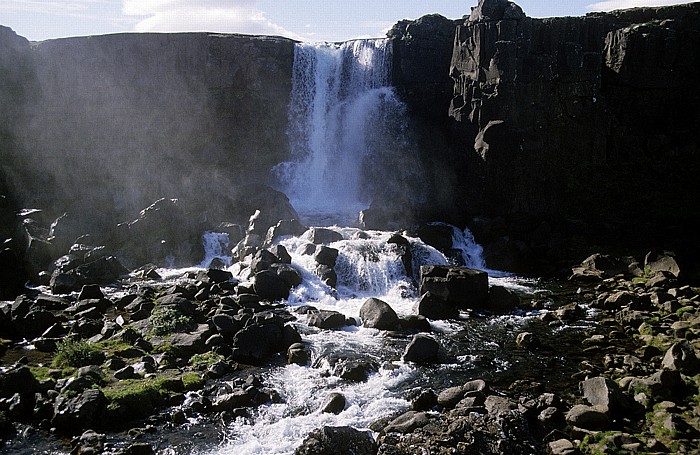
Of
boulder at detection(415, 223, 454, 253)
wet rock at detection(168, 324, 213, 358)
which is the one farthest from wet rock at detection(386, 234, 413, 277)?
wet rock at detection(168, 324, 213, 358)

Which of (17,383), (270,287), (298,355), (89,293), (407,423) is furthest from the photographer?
(270,287)

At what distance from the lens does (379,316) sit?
76.2 feet

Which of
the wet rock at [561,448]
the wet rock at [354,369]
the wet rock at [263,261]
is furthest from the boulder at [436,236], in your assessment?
the wet rock at [561,448]

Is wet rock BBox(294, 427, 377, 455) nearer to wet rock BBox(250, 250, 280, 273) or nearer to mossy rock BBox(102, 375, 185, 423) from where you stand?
mossy rock BBox(102, 375, 185, 423)

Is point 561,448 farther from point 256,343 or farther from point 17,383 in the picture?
point 17,383

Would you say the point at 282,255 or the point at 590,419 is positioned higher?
the point at 282,255

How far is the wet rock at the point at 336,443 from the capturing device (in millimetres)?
13797

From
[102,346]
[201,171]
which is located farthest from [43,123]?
[102,346]

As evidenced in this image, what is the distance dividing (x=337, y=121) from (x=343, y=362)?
100 feet

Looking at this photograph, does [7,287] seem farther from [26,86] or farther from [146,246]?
[26,86]

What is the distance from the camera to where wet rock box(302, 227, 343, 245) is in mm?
32656

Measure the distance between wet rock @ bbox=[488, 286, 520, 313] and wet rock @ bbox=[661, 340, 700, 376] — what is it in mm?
8452

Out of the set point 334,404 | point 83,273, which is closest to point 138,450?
point 334,404

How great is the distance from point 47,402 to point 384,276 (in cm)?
1661
